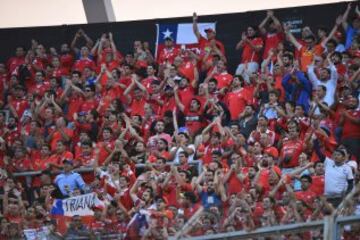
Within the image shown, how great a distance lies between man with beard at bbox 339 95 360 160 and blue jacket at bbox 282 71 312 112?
4.46ft

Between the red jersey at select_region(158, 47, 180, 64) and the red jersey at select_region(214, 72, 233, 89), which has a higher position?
the red jersey at select_region(158, 47, 180, 64)

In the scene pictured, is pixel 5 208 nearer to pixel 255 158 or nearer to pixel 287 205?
pixel 255 158

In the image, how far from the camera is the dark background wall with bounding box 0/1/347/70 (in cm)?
2072

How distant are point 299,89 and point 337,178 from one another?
3.36 metres

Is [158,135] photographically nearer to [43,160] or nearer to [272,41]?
[43,160]

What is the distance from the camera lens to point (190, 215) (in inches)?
535

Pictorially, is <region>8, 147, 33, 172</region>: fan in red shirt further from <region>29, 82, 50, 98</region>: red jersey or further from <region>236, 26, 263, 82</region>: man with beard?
<region>236, 26, 263, 82</region>: man with beard

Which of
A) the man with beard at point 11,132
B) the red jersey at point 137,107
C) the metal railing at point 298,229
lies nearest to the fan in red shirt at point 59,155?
the man with beard at point 11,132

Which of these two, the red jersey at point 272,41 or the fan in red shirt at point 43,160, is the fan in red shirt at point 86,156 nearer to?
the fan in red shirt at point 43,160

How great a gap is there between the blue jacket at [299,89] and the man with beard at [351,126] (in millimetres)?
1361

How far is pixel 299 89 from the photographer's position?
63.1 feet

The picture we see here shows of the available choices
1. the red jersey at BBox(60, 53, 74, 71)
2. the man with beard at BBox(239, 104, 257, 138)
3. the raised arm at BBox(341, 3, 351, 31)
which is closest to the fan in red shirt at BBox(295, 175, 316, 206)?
the man with beard at BBox(239, 104, 257, 138)

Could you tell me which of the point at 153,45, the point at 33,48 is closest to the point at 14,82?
the point at 33,48

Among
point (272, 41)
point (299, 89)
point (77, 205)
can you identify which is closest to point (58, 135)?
point (77, 205)
